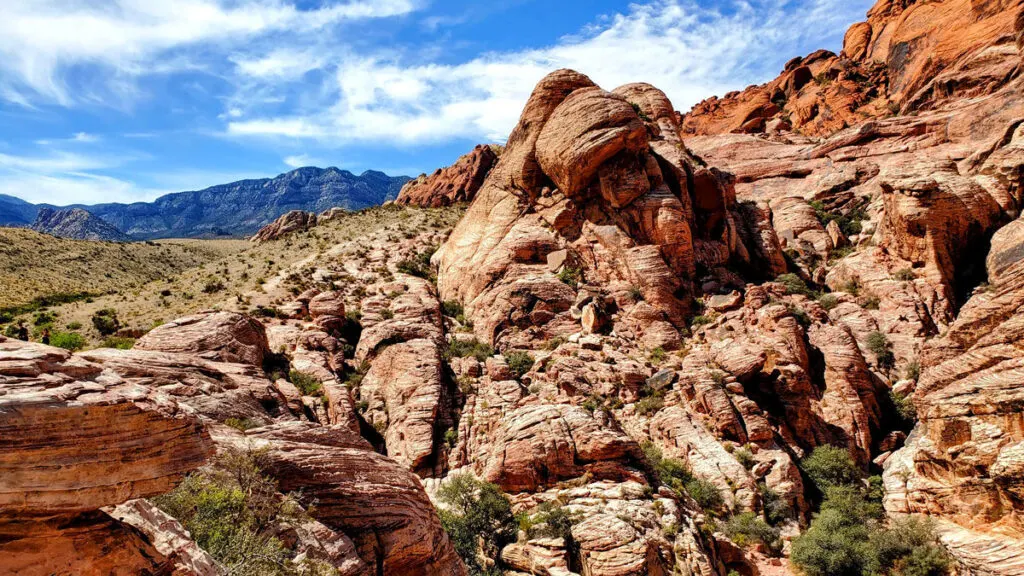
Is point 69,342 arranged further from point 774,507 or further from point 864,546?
point 864,546

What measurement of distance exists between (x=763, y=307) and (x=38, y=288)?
195ft

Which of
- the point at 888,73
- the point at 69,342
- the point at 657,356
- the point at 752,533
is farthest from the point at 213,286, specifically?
the point at 888,73

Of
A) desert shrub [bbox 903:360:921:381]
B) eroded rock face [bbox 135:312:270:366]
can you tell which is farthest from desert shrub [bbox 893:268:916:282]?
eroded rock face [bbox 135:312:270:366]

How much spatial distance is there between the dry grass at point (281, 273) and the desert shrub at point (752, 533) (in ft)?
95.1

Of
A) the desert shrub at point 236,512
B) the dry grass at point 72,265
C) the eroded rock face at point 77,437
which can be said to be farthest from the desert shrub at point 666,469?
the dry grass at point 72,265

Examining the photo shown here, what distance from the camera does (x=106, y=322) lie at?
106ft

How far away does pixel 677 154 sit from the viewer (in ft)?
138

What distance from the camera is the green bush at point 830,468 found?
74.5ft

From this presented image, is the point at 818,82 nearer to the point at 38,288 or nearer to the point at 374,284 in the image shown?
the point at 374,284

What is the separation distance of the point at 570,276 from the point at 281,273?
25605 mm

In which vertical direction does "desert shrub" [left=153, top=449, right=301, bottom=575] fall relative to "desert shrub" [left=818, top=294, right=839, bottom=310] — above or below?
below

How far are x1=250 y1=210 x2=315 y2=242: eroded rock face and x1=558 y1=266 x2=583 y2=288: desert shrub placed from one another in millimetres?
43236

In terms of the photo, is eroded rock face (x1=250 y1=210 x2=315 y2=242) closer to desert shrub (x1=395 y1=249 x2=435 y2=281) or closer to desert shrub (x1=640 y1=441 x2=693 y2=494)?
desert shrub (x1=395 y1=249 x2=435 y2=281)

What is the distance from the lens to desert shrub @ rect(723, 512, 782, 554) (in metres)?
19.9
